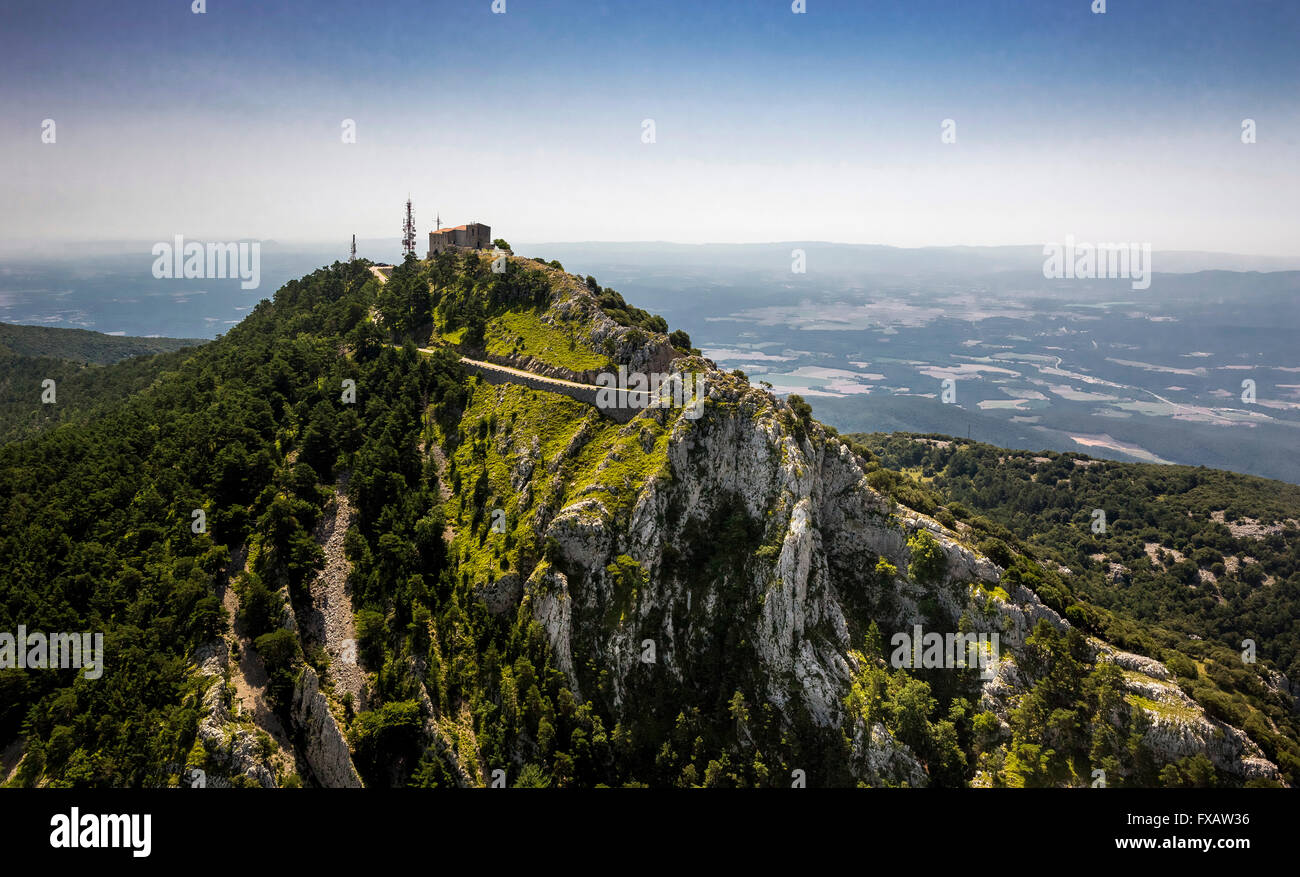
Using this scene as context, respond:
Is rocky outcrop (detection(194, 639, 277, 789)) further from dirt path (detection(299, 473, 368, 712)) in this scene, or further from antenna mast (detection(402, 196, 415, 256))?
antenna mast (detection(402, 196, 415, 256))

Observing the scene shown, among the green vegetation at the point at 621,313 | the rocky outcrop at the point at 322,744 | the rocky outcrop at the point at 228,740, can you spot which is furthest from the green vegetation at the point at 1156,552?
the rocky outcrop at the point at 228,740

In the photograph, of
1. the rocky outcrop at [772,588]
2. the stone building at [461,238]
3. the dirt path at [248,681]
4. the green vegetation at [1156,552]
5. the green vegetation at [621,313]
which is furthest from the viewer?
the stone building at [461,238]

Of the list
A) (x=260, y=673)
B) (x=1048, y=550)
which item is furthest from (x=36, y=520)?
(x=1048, y=550)

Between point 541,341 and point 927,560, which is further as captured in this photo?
point 541,341

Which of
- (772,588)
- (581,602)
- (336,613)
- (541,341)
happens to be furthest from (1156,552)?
(336,613)

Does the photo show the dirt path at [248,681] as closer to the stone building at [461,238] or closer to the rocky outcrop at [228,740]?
the rocky outcrop at [228,740]

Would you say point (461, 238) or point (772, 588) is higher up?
point (461, 238)

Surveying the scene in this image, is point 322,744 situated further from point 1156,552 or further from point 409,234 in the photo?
point 1156,552

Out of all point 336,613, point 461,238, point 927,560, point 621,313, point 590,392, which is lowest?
point 336,613
